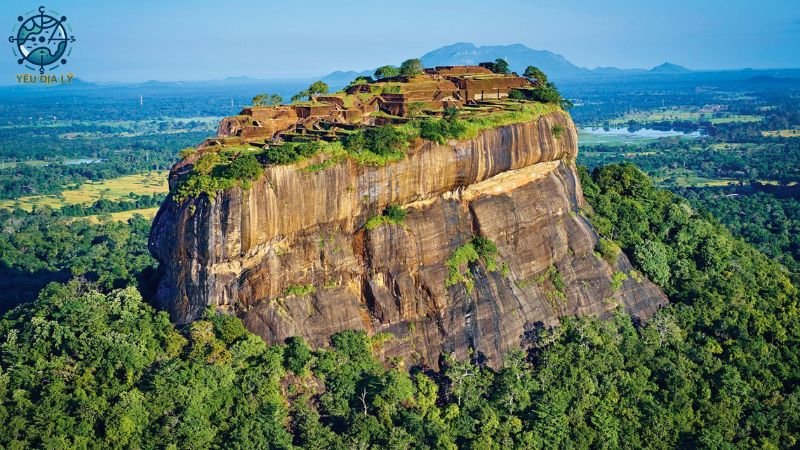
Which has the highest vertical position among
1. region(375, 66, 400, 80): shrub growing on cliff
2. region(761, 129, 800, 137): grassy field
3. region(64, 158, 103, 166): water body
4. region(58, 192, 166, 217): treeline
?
region(375, 66, 400, 80): shrub growing on cliff

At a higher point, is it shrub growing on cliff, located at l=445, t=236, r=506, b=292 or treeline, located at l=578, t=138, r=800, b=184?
shrub growing on cliff, located at l=445, t=236, r=506, b=292

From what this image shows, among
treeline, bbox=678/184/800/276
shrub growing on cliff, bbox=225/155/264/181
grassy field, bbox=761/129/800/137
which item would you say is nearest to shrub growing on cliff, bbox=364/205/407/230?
shrub growing on cliff, bbox=225/155/264/181

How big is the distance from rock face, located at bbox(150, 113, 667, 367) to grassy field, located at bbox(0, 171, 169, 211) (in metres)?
67.2

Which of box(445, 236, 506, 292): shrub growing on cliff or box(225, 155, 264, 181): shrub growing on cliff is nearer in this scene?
box(225, 155, 264, 181): shrub growing on cliff

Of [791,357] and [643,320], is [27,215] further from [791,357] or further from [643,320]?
[791,357]

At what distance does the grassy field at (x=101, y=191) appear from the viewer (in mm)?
95312

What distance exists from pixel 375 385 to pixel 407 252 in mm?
5740

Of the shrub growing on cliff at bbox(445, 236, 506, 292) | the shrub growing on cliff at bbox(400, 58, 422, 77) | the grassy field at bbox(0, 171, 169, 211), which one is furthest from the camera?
the grassy field at bbox(0, 171, 169, 211)

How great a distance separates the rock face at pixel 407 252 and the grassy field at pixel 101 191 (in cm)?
Answer: 6720

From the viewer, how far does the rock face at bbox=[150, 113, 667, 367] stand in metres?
32.1

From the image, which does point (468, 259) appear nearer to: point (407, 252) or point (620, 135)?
point (407, 252)

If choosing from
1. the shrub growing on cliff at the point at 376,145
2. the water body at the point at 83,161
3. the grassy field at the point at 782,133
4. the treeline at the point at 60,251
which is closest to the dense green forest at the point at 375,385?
the shrub growing on cliff at the point at 376,145

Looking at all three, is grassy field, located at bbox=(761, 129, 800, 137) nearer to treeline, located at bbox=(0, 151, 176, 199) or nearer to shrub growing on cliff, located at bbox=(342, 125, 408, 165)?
treeline, located at bbox=(0, 151, 176, 199)

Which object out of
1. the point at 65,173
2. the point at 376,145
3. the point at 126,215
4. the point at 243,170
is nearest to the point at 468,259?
the point at 376,145
